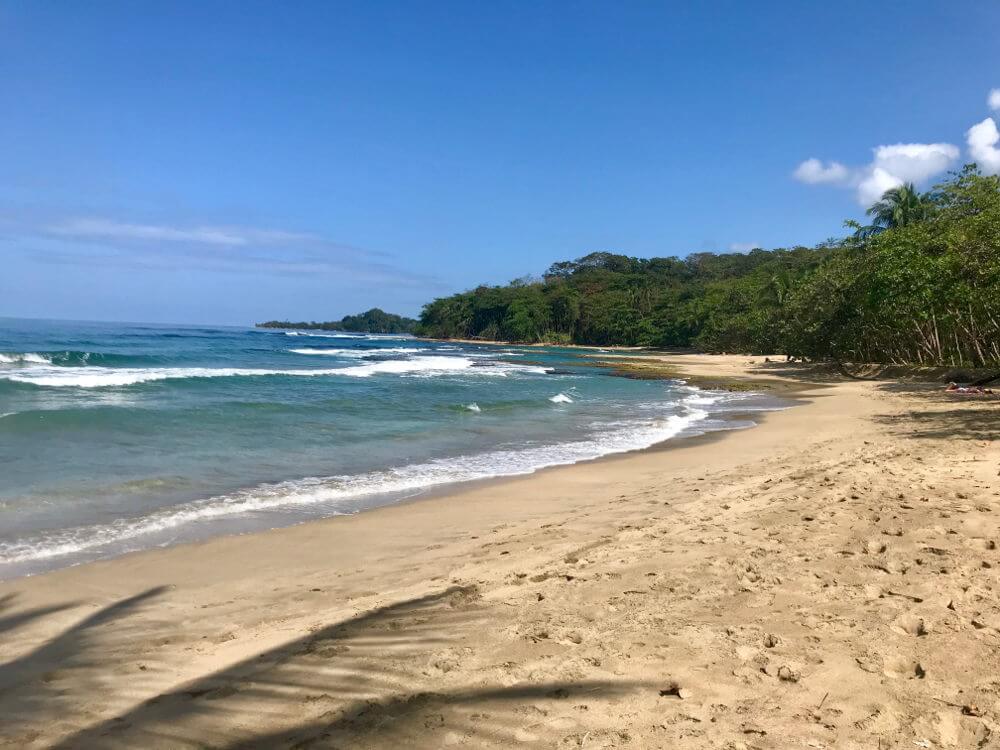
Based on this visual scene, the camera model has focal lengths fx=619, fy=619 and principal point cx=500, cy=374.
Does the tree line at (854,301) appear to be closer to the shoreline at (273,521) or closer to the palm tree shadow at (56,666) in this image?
the shoreline at (273,521)

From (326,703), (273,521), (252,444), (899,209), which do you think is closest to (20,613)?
(273,521)

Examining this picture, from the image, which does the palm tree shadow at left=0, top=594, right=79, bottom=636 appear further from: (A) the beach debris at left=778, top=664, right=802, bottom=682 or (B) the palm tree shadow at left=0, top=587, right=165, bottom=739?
(A) the beach debris at left=778, top=664, right=802, bottom=682

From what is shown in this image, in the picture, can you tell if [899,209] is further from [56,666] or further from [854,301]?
[56,666]

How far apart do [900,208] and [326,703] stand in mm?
50484

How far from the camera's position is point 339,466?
11.0 m

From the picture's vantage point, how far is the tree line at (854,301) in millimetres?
21078

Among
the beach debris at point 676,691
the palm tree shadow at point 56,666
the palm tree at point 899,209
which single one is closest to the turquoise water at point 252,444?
the palm tree shadow at point 56,666

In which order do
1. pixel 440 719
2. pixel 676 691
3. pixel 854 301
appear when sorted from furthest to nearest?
pixel 854 301 → pixel 676 691 → pixel 440 719

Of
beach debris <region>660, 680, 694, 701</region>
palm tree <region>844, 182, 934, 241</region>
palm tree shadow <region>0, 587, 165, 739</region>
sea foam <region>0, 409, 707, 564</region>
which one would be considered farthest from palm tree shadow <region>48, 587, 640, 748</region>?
palm tree <region>844, 182, 934, 241</region>

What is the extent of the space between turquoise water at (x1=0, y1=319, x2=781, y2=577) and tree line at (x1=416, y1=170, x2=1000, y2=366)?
744 cm

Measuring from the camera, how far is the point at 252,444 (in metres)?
12.6

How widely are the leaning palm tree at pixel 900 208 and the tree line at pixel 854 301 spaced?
0.09 metres

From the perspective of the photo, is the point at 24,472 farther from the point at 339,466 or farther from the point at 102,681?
the point at 102,681

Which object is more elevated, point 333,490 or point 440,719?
point 440,719
